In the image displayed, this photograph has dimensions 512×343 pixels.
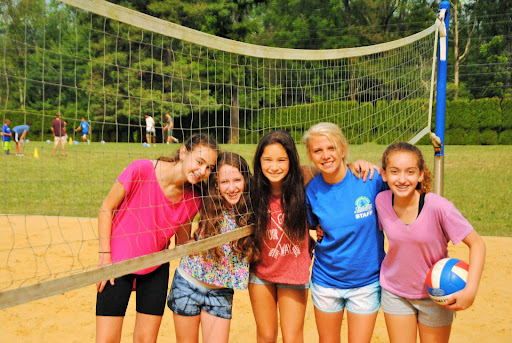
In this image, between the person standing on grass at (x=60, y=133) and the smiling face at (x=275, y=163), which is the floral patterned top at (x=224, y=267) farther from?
the person standing on grass at (x=60, y=133)

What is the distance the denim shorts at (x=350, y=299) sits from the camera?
2730 millimetres

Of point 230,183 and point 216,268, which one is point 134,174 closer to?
point 230,183

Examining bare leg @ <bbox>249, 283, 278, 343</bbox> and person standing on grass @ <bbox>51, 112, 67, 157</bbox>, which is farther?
bare leg @ <bbox>249, 283, 278, 343</bbox>

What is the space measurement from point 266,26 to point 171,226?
123 feet

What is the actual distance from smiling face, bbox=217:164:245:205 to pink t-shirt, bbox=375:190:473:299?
0.84m

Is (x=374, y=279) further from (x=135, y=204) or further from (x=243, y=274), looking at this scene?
(x=135, y=204)

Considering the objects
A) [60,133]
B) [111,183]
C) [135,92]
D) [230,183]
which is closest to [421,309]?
[230,183]

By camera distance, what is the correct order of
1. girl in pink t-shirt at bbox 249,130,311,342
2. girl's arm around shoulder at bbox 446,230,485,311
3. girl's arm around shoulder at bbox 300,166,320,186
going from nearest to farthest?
1. girl's arm around shoulder at bbox 446,230,485,311
2. girl in pink t-shirt at bbox 249,130,311,342
3. girl's arm around shoulder at bbox 300,166,320,186

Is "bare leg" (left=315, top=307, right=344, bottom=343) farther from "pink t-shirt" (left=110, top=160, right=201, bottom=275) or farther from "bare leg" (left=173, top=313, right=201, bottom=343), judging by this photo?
"pink t-shirt" (left=110, top=160, right=201, bottom=275)

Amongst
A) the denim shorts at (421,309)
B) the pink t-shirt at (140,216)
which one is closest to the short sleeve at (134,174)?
the pink t-shirt at (140,216)

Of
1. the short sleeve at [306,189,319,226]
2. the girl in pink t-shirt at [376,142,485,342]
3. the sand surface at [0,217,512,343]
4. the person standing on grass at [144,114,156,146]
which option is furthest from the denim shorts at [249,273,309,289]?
the sand surface at [0,217,512,343]

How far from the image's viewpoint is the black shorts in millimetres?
2654

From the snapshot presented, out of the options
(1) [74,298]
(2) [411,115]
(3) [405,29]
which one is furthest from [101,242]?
(3) [405,29]

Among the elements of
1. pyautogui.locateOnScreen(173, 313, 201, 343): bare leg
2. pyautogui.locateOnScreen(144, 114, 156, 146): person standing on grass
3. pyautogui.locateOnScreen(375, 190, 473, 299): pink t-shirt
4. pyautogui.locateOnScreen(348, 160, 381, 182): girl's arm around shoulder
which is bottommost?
pyautogui.locateOnScreen(173, 313, 201, 343): bare leg
